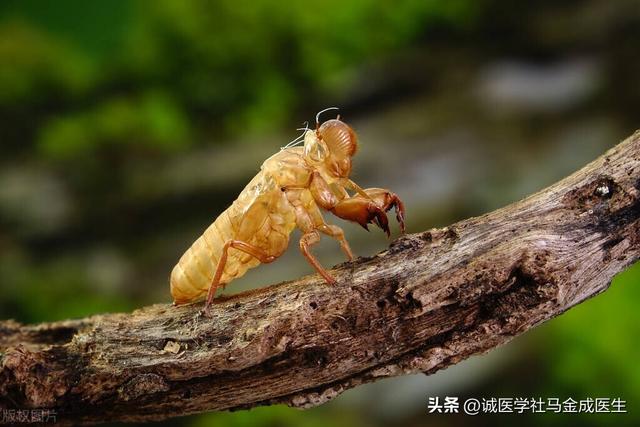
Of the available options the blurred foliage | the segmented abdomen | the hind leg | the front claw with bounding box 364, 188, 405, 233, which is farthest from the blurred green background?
the front claw with bounding box 364, 188, 405, 233

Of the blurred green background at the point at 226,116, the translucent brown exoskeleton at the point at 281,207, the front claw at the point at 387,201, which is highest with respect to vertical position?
the blurred green background at the point at 226,116

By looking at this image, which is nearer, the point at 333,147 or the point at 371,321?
the point at 371,321

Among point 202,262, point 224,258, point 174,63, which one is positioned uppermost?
point 174,63

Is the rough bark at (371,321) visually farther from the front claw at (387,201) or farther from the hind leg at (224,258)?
the front claw at (387,201)

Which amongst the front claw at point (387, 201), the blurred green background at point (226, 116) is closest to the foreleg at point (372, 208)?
the front claw at point (387, 201)

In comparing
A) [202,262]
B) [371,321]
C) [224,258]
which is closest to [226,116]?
[202,262]

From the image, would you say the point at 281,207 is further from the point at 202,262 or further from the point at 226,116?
the point at 226,116

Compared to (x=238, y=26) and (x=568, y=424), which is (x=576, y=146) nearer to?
(x=568, y=424)

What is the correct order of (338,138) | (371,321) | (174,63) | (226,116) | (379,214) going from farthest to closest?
(226,116) → (174,63) → (338,138) → (379,214) → (371,321)
